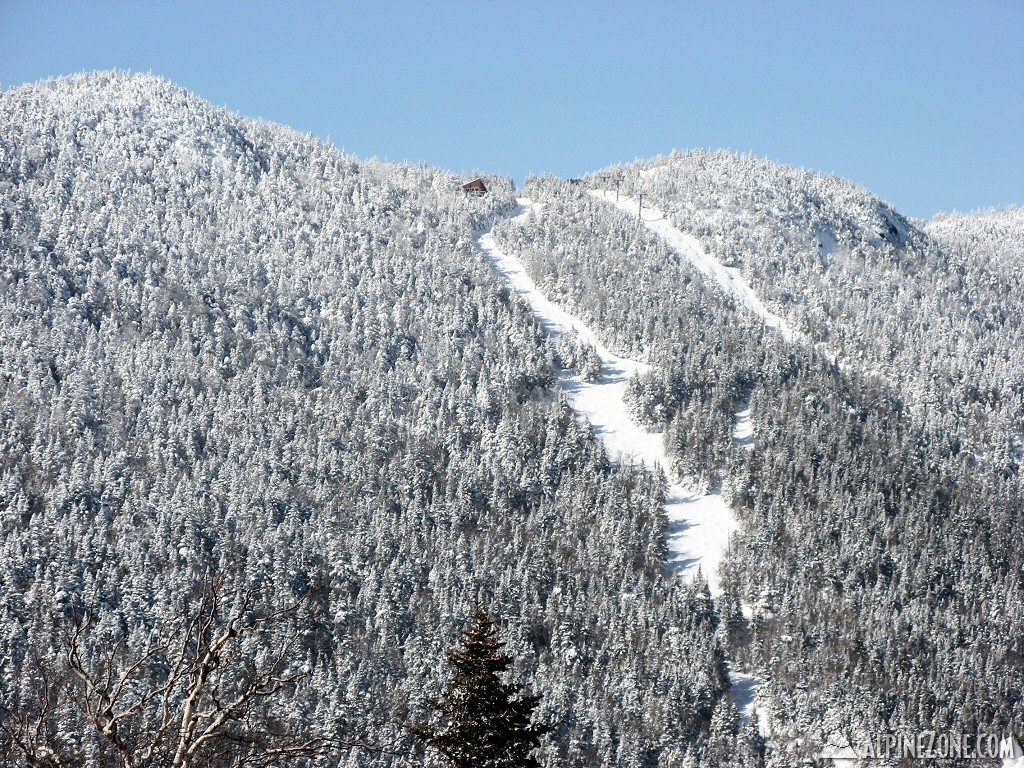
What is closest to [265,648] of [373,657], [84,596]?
[373,657]

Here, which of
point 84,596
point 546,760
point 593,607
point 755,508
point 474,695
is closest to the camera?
point 474,695

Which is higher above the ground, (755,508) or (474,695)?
(755,508)

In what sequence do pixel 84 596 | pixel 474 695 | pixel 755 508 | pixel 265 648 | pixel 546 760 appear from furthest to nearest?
pixel 755 508
pixel 84 596
pixel 265 648
pixel 546 760
pixel 474 695

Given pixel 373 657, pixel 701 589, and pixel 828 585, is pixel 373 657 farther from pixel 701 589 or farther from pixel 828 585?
pixel 828 585

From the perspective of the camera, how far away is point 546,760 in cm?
12462

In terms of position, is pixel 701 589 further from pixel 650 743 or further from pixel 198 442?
pixel 198 442

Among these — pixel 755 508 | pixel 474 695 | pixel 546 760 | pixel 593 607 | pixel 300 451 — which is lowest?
pixel 474 695

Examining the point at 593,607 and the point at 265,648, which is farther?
the point at 593,607

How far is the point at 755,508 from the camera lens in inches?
7756

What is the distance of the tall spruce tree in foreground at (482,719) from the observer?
23156mm

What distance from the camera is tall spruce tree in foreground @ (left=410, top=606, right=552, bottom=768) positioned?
23.2 meters

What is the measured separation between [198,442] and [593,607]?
84.9 meters

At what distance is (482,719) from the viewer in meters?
23.4

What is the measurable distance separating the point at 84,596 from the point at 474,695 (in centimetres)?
14307
